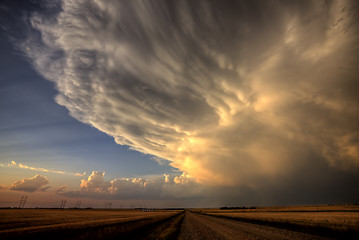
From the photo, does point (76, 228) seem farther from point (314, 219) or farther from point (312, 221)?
point (314, 219)

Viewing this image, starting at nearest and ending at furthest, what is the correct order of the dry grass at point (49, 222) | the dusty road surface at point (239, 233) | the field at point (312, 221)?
the dusty road surface at point (239, 233) < the field at point (312, 221) < the dry grass at point (49, 222)

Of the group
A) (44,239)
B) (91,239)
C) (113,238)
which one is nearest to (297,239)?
(113,238)

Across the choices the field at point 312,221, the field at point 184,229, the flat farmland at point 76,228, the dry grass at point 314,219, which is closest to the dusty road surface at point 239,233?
the field at point 184,229

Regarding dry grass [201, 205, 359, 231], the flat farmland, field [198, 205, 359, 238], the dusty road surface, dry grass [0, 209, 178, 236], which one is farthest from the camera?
dry grass [201, 205, 359, 231]

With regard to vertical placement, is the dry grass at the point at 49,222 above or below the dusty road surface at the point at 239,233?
below

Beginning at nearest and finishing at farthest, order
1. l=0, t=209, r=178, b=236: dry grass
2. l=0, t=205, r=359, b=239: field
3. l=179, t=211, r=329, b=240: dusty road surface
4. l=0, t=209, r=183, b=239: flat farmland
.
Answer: l=179, t=211, r=329, b=240: dusty road surface, l=0, t=205, r=359, b=239: field, l=0, t=209, r=183, b=239: flat farmland, l=0, t=209, r=178, b=236: dry grass

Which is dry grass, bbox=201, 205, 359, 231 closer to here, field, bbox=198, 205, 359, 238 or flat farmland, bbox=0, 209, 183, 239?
field, bbox=198, 205, 359, 238

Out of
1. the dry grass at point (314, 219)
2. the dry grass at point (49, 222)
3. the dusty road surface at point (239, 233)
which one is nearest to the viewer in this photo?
the dusty road surface at point (239, 233)

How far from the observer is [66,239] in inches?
551

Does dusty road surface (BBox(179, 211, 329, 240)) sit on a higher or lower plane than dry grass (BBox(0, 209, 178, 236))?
higher

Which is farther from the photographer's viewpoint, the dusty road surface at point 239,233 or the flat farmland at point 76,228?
the flat farmland at point 76,228

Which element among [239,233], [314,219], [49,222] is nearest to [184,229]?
[239,233]

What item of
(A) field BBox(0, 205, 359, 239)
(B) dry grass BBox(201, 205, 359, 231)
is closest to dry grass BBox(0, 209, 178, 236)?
(A) field BBox(0, 205, 359, 239)

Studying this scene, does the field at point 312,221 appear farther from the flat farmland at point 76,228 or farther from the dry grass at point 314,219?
the flat farmland at point 76,228
